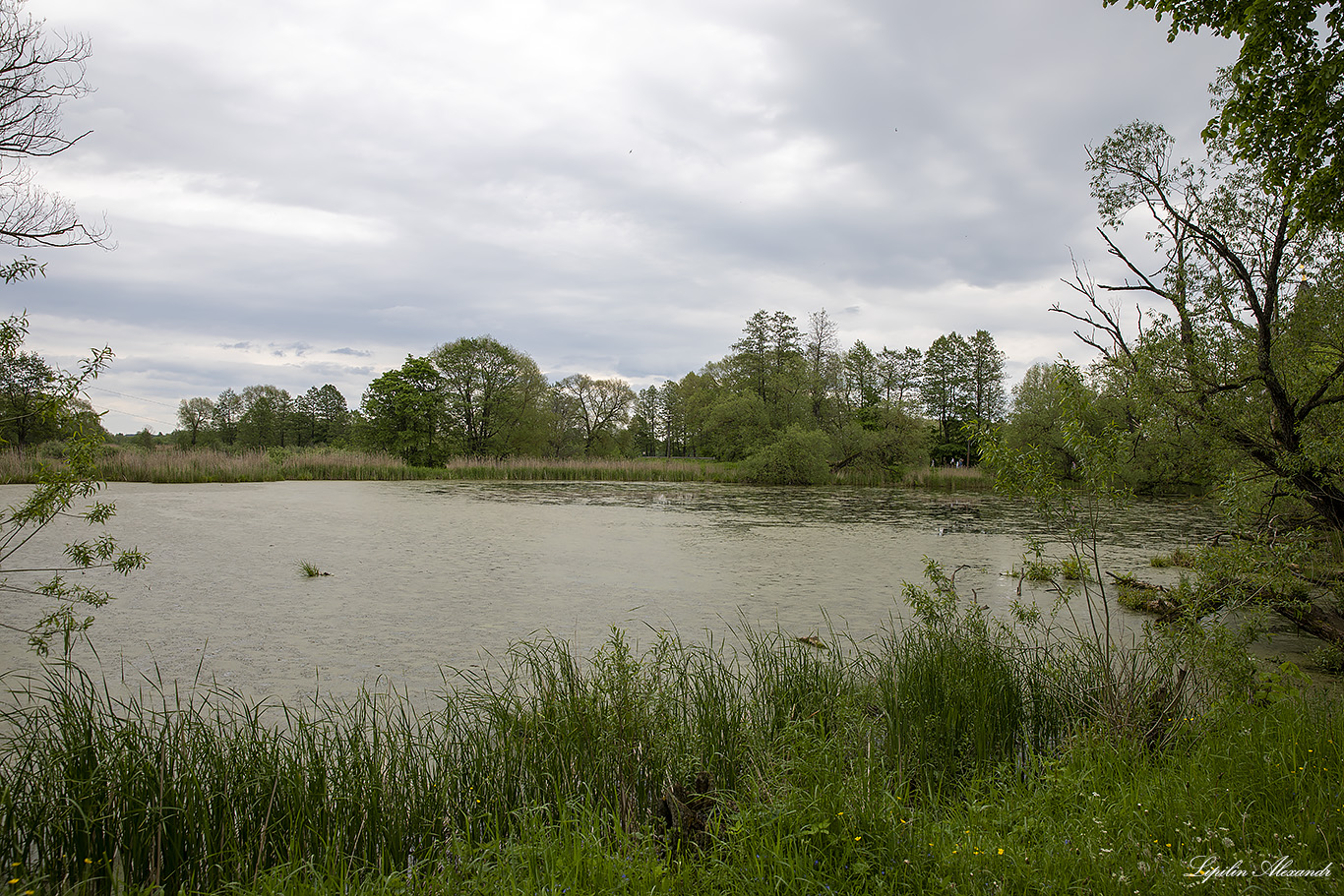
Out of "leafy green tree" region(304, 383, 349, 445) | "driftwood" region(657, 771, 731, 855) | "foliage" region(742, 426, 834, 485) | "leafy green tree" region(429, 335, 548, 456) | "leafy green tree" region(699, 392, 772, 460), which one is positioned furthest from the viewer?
"leafy green tree" region(304, 383, 349, 445)

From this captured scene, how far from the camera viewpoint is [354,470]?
93.4 feet

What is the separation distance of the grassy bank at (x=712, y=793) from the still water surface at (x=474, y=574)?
123 cm

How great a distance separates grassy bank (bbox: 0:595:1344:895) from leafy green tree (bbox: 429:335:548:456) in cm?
4224

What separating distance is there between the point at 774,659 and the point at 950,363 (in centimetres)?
4976

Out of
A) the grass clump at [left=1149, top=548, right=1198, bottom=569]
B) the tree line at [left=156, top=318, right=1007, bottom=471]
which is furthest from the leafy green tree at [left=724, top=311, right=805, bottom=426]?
the grass clump at [left=1149, top=548, right=1198, bottom=569]

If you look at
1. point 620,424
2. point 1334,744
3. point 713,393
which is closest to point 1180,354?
point 1334,744

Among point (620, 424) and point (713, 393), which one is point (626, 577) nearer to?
point (713, 393)

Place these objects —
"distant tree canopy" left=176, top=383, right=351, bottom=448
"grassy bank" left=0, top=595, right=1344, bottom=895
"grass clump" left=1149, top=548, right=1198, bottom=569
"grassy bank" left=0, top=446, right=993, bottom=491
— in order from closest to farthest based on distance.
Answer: "grassy bank" left=0, top=595, right=1344, bottom=895 → "grass clump" left=1149, top=548, right=1198, bottom=569 → "grassy bank" left=0, top=446, right=993, bottom=491 → "distant tree canopy" left=176, top=383, right=351, bottom=448

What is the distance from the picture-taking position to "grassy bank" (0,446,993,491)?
21547 millimetres

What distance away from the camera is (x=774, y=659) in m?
4.26

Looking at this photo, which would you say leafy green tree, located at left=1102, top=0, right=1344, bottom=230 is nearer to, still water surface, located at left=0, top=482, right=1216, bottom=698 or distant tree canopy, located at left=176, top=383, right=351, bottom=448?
still water surface, located at left=0, top=482, right=1216, bottom=698

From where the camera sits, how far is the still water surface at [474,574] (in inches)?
215

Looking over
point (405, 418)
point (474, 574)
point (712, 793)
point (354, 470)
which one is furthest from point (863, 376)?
point (712, 793)

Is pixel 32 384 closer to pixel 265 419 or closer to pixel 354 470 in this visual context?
pixel 354 470
